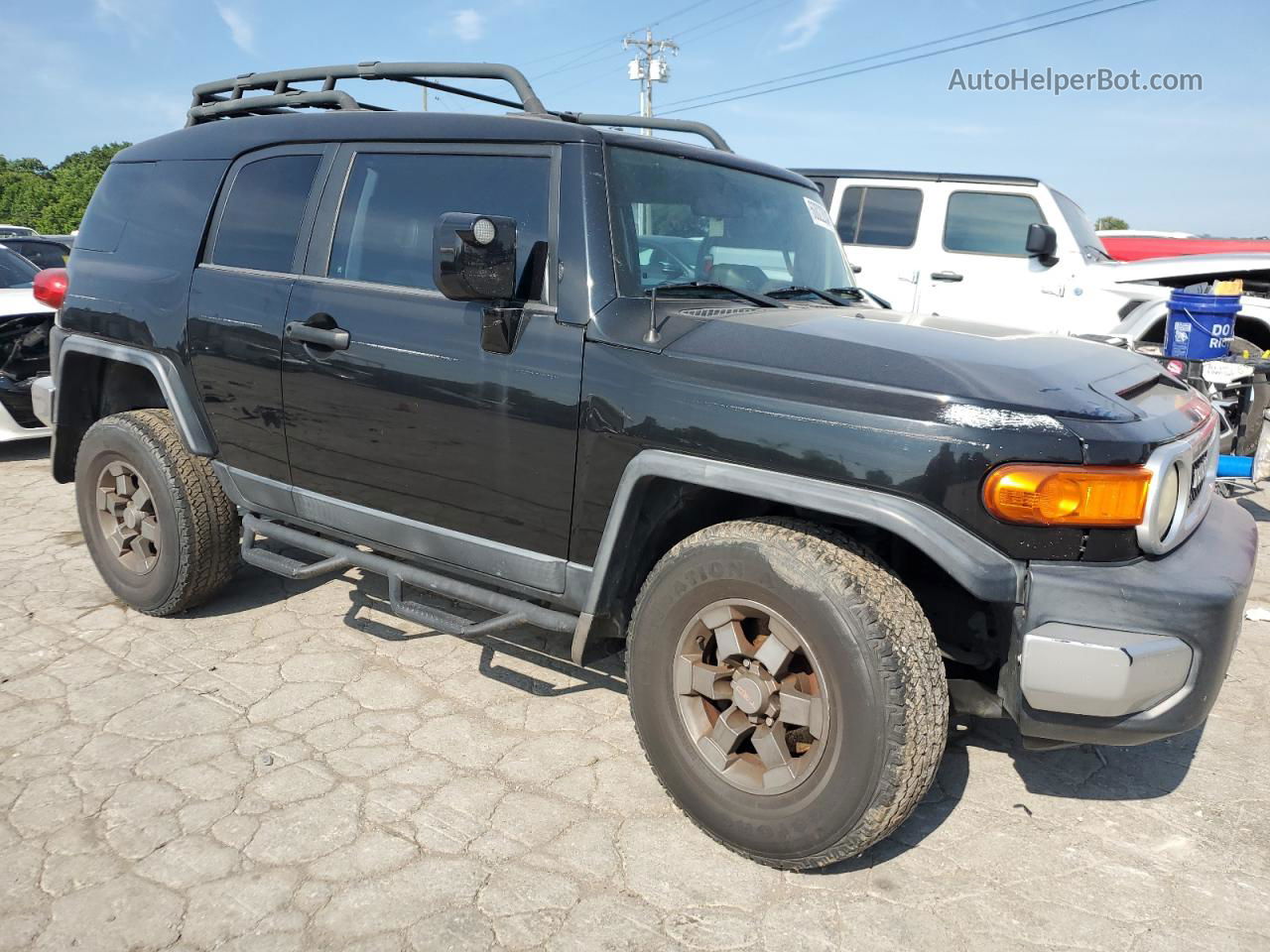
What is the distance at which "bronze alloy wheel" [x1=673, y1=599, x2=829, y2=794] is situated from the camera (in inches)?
94.8

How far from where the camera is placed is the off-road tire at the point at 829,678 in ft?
7.37

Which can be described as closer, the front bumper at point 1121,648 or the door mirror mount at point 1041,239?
the front bumper at point 1121,648

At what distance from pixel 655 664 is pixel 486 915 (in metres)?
0.75

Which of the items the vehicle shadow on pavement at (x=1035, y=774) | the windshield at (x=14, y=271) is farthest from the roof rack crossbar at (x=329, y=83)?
the windshield at (x=14, y=271)

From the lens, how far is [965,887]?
247 centimetres

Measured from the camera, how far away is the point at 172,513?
12.5 ft

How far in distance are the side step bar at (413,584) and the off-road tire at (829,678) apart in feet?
1.62

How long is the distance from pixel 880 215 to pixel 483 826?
7192 millimetres

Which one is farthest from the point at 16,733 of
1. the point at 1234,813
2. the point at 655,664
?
the point at 1234,813

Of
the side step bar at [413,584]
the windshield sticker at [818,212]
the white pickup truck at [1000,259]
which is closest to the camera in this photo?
the side step bar at [413,584]

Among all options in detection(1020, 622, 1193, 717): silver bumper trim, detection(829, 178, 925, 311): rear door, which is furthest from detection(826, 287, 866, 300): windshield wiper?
detection(829, 178, 925, 311): rear door

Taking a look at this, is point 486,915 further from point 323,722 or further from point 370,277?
point 370,277

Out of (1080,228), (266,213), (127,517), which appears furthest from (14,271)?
(1080,228)

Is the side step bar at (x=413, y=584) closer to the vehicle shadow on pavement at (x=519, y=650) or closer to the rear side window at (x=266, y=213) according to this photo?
the vehicle shadow on pavement at (x=519, y=650)
